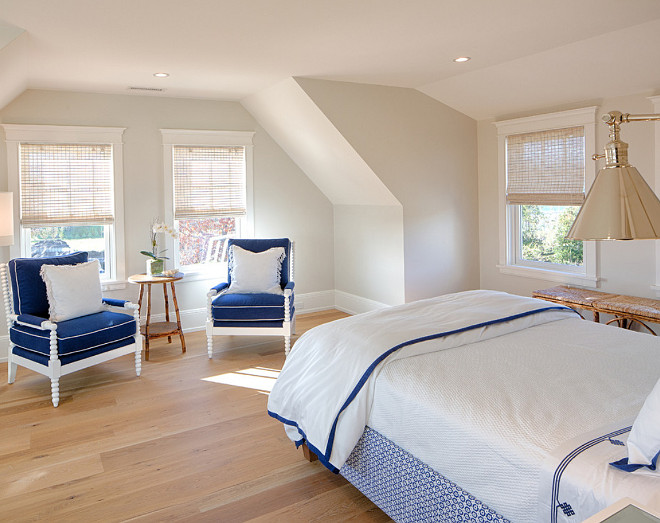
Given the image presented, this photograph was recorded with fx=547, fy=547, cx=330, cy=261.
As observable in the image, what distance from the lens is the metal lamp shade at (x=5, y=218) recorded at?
160 inches

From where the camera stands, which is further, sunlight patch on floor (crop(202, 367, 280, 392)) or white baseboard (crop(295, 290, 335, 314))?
white baseboard (crop(295, 290, 335, 314))

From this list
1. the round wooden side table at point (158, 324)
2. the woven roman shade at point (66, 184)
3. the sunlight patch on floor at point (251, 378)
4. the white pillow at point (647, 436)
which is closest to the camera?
the white pillow at point (647, 436)

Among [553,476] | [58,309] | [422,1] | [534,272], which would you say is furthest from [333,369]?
[534,272]

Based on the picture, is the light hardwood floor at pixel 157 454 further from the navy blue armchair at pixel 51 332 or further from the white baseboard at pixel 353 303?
the white baseboard at pixel 353 303

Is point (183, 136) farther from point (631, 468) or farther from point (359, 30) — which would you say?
point (631, 468)

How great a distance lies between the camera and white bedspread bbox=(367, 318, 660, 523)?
1611 mm

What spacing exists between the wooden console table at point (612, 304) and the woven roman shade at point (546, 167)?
0.83 m

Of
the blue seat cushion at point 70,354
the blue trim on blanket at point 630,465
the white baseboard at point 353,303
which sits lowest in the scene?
the blue seat cushion at point 70,354

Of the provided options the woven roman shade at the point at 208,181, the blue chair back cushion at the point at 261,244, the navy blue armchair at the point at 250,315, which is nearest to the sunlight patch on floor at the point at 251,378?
the navy blue armchair at the point at 250,315

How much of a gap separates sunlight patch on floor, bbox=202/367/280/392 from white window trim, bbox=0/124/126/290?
1783 mm

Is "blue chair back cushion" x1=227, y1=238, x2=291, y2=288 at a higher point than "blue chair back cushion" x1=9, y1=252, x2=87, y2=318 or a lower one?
higher

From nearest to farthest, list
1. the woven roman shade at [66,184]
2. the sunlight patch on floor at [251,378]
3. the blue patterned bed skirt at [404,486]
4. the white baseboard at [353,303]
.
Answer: the blue patterned bed skirt at [404,486] < the sunlight patch on floor at [251,378] < the woven roman shade at [66,184] < the white baseboard at [353,303]

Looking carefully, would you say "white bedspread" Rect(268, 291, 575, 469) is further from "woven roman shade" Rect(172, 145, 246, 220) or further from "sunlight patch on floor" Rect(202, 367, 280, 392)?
"woven roman shade" Rect(172, 145, 246, 220)

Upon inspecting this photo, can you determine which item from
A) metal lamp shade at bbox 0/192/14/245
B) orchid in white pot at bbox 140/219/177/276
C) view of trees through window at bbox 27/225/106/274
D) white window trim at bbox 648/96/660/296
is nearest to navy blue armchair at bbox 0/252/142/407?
metal lamp shade at bbox 0/192/14/245
